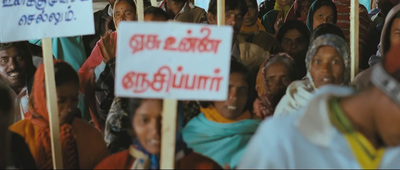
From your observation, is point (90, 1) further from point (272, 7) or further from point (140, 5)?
point (272, 7)

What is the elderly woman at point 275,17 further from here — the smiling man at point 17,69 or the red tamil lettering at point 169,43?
the red tamil lettering at point 169,43

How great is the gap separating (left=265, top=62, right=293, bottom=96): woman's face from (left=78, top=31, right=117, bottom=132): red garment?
3.85ft

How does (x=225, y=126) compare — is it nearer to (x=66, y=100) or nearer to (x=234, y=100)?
(x=234, y=100)

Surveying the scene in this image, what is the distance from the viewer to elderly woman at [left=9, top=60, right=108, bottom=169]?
2.93 m

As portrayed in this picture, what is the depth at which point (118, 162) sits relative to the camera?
2695 mm

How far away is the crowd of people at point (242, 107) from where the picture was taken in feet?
6.53

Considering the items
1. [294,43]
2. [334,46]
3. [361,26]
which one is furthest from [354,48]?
[361,26]

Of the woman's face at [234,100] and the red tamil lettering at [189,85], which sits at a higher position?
the red tamil lettering at [189,85]

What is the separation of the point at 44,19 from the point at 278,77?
125 cm

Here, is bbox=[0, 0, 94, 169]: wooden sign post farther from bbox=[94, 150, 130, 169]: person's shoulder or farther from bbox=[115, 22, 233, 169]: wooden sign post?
bbox=[115, 22, 233, 169]: wooden sign post

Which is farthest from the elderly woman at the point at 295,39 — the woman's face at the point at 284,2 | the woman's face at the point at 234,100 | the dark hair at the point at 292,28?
the woman's face at the point at 284,2

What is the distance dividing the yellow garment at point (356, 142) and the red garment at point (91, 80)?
7.63 ft

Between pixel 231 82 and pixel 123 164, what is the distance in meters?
0.67

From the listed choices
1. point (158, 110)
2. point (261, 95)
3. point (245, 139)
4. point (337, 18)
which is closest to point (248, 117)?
point (245, 139)
